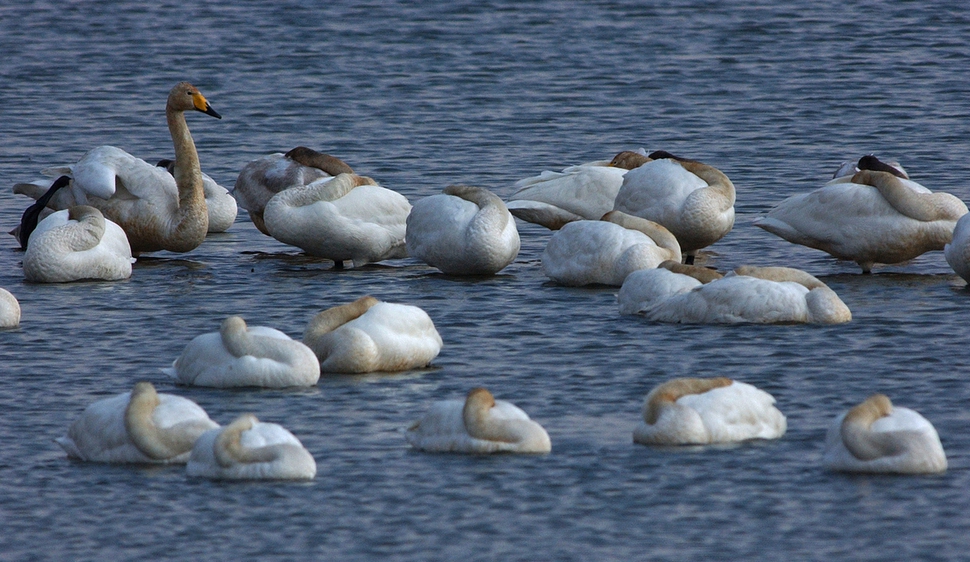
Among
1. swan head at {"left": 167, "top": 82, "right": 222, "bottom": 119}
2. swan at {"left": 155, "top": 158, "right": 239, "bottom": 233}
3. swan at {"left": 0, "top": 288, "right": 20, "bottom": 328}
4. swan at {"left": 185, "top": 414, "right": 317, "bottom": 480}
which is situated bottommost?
swan at {"left": 155, "top": 158, "right": 239, "bottom": 233}

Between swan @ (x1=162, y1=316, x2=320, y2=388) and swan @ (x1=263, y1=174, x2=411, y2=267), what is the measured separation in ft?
13.2

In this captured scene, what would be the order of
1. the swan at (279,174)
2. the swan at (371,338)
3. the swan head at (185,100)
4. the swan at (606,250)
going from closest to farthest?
the swan at (371,338) < the swan at (606,250) < the swan at (279,174) < the swan head at (185,100)

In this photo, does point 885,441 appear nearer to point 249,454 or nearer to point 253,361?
point 249,454

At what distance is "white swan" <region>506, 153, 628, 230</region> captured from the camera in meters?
15.5

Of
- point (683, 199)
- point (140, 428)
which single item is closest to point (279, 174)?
point (683, 199)

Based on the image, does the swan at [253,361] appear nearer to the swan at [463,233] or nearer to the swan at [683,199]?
the swan at [463,233]

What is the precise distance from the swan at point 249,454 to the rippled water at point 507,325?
7 cm

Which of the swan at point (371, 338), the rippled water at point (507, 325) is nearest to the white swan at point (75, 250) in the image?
the rippled water at point (507, 325)

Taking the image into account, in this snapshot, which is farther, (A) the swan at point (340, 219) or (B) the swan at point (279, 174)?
(B) the swan at point (279, 174)

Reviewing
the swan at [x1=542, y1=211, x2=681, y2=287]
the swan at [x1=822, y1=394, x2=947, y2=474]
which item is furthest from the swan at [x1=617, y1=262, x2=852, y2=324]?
the swan at [x1=822, y1=394, x2=947, y2=474]

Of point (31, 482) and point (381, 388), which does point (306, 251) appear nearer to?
point (381, 388)

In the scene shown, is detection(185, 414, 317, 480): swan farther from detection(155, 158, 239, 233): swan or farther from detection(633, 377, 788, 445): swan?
detection(155, 158, 239, 233): swan

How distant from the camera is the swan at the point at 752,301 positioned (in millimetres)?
11969

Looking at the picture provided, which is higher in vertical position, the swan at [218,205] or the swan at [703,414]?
the swan at [703,414]
